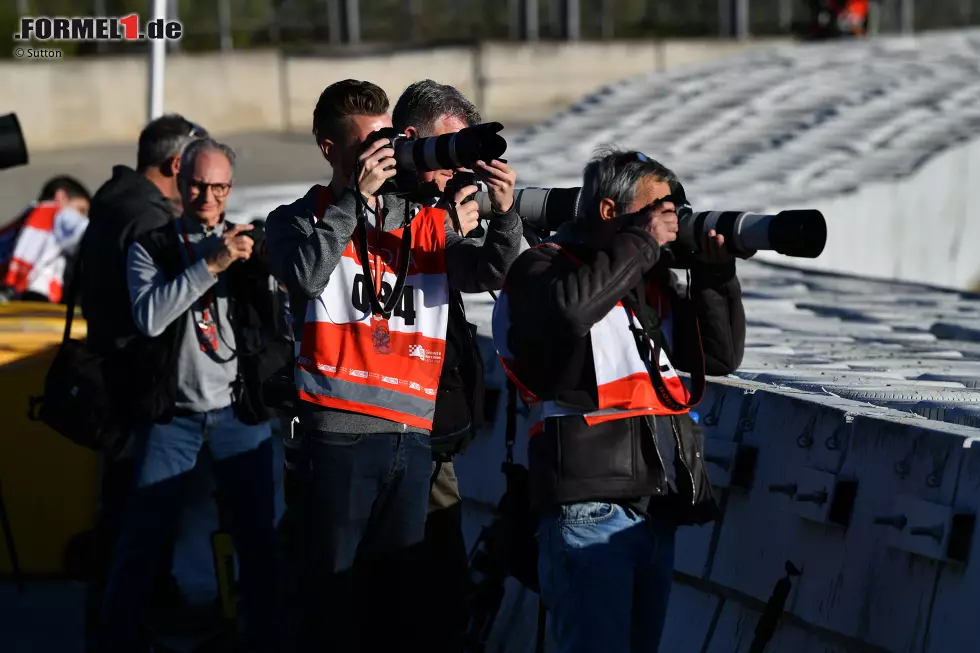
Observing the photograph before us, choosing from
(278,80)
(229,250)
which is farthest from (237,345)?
(278,80)

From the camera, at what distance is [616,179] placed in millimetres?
4125

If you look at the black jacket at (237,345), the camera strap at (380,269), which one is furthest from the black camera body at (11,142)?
the camera strap at (380,269)

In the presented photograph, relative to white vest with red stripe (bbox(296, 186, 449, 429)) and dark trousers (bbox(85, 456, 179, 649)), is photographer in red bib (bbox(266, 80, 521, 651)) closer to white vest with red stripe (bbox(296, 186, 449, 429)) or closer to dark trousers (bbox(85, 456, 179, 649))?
white vest with red stripe (bbox(296, 186, 449, 429))

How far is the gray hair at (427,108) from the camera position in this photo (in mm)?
4398

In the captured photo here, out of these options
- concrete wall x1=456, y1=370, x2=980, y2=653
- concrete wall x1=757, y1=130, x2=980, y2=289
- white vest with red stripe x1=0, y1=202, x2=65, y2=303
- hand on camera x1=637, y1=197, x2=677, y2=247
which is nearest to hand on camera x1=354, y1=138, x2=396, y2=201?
hand on camera x1=637, y1=197, x2=677, y2=247

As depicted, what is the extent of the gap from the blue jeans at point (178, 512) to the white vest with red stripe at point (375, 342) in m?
1.46

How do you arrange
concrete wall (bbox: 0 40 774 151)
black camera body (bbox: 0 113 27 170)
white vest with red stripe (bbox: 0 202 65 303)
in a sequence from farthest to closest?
concrete wall (bbox: 0 40 774 151) → white vest with red stripe (bbox: 0 202 65 303) → black camera body (bbox: 0 113 27 170)

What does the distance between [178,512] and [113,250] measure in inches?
36.1

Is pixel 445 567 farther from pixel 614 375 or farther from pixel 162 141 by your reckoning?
pixel 162 141

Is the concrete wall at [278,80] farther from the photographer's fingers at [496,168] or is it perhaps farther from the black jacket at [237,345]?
the photographer's fingers at [496,168]

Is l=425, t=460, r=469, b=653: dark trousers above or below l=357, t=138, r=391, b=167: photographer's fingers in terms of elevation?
below

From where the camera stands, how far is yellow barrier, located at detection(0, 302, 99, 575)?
701cm

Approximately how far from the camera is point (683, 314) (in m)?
4.29

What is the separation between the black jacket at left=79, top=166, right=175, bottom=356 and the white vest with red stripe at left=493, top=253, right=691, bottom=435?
200 cm
